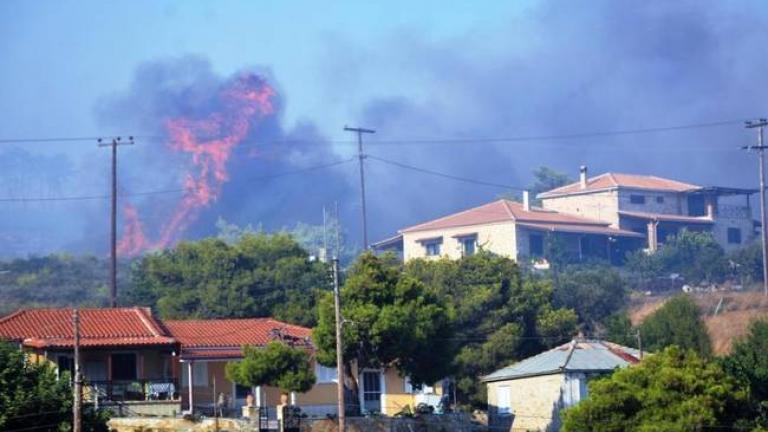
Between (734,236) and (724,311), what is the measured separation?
3710 cm

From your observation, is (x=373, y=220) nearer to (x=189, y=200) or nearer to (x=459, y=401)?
(x=189, y=200)

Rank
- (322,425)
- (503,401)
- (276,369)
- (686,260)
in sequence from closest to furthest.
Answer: (322,425) → (276,369) → (503,401) → (686,260)

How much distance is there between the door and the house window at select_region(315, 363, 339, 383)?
4.54ft

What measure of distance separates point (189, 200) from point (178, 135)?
30.7 feet

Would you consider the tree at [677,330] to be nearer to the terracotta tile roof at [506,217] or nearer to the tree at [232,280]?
the tree at [232,280]

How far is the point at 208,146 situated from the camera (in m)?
177

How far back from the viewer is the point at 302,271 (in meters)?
84.5

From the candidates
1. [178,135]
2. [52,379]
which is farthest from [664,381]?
[178,135]

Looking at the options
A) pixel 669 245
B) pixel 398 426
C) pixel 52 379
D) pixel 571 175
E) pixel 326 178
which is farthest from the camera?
pixel 326 178

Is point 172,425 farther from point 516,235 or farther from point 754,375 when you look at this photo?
point 516,235

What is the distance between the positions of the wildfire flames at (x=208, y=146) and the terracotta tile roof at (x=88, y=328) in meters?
111

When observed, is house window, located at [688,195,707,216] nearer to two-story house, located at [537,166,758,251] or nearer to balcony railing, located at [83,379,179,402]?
two-story house, located at [537,166,758,251]

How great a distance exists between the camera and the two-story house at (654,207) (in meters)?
127

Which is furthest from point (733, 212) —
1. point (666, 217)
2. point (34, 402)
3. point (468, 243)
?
point (34, 402)
